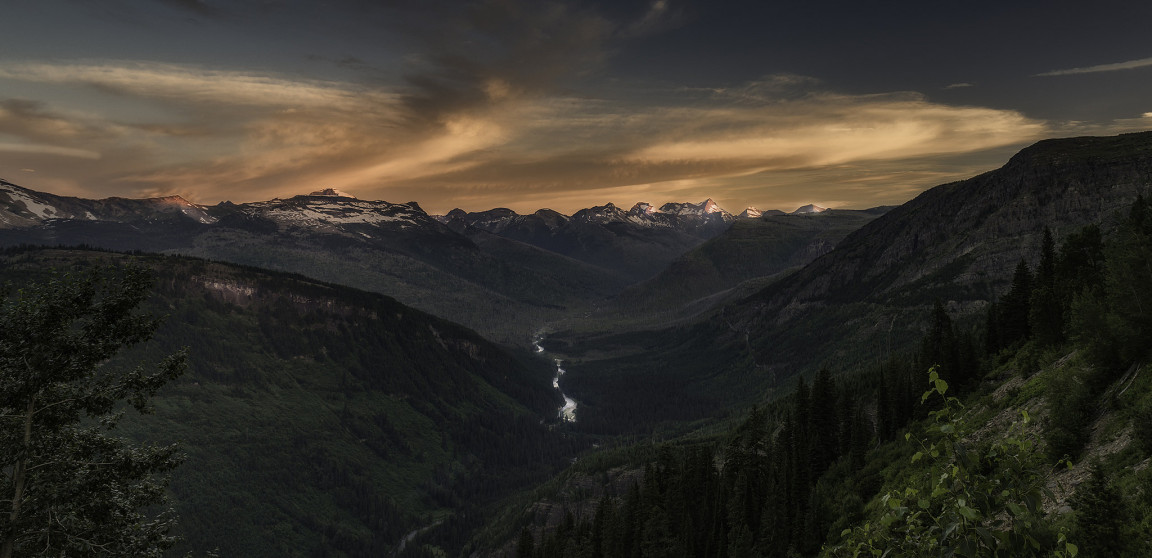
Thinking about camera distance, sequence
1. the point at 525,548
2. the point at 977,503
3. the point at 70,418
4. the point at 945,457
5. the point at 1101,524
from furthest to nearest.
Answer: the point at 525,548 < the point at 1101,524 < the point at 70,418 < the point at 945,457 < the point at 977,503

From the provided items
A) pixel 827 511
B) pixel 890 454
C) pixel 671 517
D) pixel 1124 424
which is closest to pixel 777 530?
pixel 827 511

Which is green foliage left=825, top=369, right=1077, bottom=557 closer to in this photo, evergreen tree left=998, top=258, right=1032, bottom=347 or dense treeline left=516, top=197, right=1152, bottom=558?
dense treeline left=516, top=197, right=1152, bottom=558

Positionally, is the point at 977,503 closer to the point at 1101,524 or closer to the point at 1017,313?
the point at 1101,524

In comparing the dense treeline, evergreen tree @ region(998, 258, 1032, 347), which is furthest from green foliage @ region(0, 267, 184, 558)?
evergreen tree @ region(998, 258, 1032, 347)

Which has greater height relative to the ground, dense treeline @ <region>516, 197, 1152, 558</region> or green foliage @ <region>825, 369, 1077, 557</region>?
green foliage @ <region>825, 369, 1077, 557</region>

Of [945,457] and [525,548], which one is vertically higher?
[945,457]

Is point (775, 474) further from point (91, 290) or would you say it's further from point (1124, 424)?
point (91, 290)

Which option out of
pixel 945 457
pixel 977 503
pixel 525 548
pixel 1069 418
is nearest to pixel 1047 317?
pixel 1069 418
